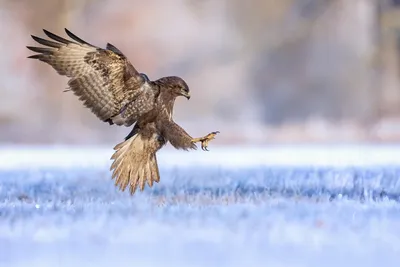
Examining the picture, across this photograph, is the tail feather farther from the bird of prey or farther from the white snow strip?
the white snow strip

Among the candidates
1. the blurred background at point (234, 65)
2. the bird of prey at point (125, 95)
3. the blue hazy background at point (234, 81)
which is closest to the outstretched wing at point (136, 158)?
the bird of prey at point (125, 95)

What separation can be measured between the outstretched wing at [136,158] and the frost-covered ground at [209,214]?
0.07 m

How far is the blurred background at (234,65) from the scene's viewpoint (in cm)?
208

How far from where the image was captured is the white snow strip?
173cm

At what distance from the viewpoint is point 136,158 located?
1177mm

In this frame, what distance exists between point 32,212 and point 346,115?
4.14ft

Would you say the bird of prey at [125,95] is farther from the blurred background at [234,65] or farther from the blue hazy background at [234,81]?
Result: the blurred background at [234,65]

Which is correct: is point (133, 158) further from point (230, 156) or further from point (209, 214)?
point (230, 156)

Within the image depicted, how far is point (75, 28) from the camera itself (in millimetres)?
2090

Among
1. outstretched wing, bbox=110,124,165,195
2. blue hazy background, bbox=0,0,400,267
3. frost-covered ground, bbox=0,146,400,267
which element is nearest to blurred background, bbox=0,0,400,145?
blue hazy background, bbox=0,0,400,267

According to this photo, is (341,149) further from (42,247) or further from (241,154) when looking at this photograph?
(42,247)

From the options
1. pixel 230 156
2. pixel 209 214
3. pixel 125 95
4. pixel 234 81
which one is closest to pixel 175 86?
pixel 125 95

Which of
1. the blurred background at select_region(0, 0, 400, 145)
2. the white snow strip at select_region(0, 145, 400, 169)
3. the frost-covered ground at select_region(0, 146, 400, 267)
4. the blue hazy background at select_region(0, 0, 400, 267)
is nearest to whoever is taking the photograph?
the frost-covered ground at select_region(0, 146, 400, 267)

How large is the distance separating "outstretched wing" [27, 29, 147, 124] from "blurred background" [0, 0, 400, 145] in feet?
3.09
